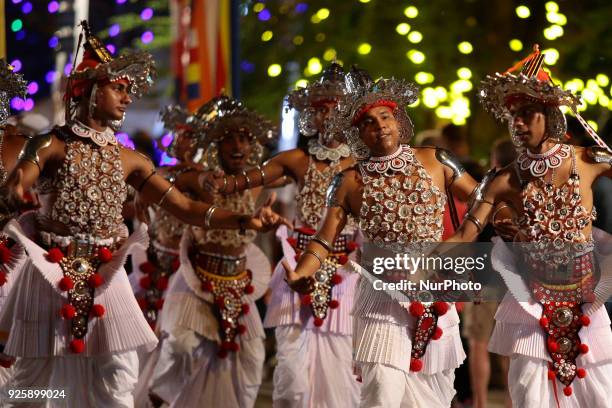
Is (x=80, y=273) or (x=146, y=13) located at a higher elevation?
(x=146, y=13)

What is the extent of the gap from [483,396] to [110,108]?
3.52 meters

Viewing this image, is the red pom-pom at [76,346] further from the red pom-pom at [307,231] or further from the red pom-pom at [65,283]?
the red pom-pom at [307,231]

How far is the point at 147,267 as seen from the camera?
25.9 feet

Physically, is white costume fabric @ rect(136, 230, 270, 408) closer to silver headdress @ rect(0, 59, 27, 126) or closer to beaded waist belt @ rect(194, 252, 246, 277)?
beaded waist belt @ rect(194, 252, 246, 277)

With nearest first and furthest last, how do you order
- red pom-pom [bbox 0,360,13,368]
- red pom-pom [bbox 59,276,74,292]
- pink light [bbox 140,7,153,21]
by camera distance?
red pom-pom [bbox 59,276,74,292] < red pom-pom [bbox 0,360,13,368] < pink light [bbox 140,7,153,21]

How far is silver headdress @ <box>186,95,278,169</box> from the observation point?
24.0 feet

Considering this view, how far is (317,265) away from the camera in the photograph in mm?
5559

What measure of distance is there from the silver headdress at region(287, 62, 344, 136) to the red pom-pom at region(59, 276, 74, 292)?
1.98 metres

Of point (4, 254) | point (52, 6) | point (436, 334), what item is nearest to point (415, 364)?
point (436, 334)

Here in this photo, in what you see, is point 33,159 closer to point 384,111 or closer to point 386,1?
point 384,111

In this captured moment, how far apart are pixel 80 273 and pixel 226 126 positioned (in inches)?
79.0

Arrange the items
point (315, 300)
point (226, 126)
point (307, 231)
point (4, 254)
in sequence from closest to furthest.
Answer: point (4, 254) < point (315, 300) < point (307, 231) < point (226, 126)

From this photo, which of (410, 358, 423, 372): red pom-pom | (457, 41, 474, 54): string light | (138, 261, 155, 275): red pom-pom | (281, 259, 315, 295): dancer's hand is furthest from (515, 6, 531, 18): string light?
(410, 358, 423, 372): red pom-pom

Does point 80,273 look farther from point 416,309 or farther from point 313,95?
point 313,95
